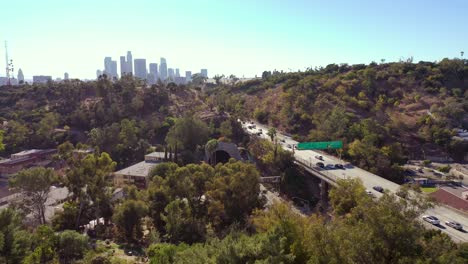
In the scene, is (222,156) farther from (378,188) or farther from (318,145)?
(378,188)

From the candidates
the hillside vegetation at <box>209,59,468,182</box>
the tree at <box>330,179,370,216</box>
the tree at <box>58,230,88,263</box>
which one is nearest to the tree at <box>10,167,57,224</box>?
the tree at <box>58,230,88,263</box>

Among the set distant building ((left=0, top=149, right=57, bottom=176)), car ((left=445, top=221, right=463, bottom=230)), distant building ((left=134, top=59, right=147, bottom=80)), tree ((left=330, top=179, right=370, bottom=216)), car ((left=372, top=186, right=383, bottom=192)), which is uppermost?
distant building ((left=134, top=59, right=147, bottom=80))

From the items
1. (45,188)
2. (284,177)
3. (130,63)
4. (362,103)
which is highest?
(130,63)

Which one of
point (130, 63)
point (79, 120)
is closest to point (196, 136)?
point (79, 120)

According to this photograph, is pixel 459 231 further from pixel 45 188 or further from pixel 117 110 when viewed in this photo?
pixel 117 110

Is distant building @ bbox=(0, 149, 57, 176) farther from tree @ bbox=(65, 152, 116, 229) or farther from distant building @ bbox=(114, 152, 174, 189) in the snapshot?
tree @ bbox=(65, 152, 116, 229)

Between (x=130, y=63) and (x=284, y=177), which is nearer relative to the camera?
(x=284, y=177)

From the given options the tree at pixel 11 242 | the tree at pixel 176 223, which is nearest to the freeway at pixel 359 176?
the tree at pixel 176 223
